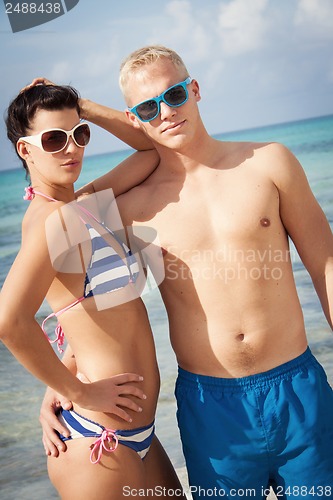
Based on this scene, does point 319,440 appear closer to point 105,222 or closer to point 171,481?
point 171,481

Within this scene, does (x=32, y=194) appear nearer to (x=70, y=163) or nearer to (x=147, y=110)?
Answer: (x=70, y=163)

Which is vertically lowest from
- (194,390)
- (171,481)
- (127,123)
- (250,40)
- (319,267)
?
(250,40)

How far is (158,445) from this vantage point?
2.88 meters

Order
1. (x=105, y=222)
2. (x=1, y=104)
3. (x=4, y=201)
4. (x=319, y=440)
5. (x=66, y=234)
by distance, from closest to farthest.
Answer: (x=66, y=234) → (x=319, y=440) → (x=105, y=222) → (x=4, y=201) → (x=1, y=104)

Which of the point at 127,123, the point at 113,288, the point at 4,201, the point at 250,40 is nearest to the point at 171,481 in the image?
the point at 113,288

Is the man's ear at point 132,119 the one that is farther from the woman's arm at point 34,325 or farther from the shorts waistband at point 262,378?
the shorts waistband at point 262,378

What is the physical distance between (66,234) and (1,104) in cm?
4086

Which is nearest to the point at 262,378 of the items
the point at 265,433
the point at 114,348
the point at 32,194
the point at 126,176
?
the point at 265,433

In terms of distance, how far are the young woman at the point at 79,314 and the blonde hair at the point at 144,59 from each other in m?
0.28

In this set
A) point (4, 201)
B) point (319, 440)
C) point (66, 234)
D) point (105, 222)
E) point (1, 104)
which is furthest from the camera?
point (1, 104)

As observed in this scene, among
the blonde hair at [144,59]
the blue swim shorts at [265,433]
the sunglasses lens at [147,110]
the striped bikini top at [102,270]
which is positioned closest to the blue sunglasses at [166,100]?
the sunglasses lens at [147,110]

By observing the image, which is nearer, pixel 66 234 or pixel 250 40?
pixel 66 234

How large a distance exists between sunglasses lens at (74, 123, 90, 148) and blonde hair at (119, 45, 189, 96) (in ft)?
1.01

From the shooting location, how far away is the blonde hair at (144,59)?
2863mm
